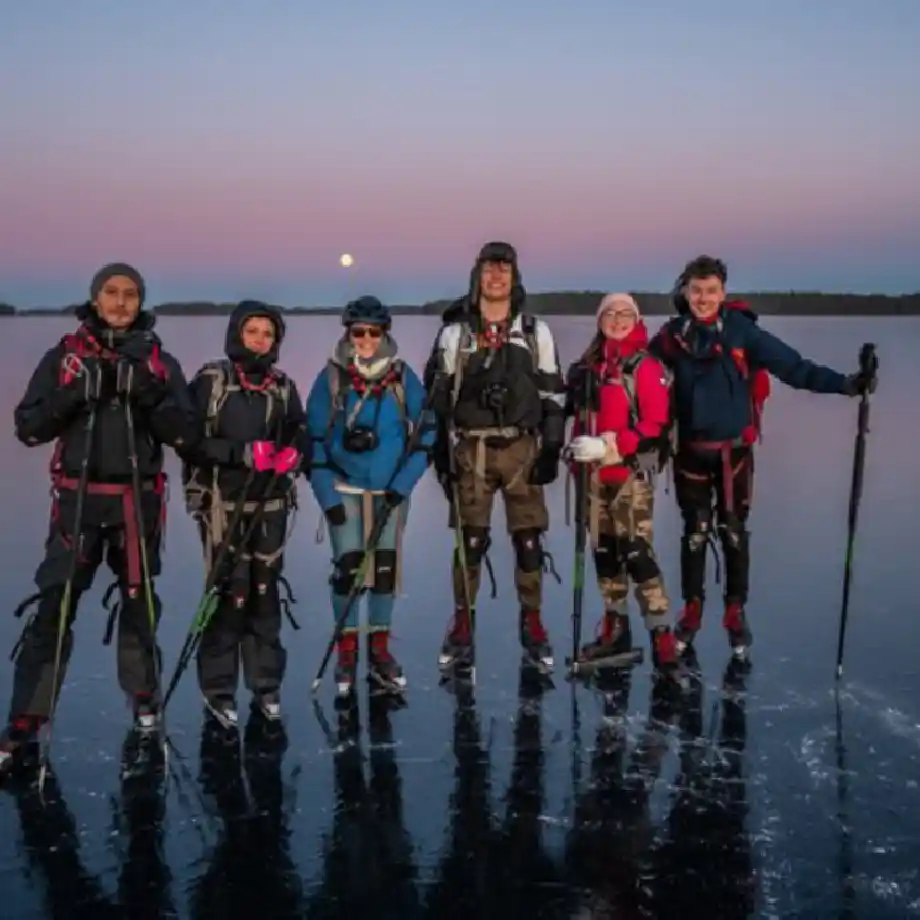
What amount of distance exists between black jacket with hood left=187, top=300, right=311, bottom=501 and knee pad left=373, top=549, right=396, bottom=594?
0.72 metres

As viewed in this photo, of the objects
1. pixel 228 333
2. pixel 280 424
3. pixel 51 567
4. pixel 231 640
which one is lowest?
pixel 231 640

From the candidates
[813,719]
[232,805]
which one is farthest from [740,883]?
[232,805]

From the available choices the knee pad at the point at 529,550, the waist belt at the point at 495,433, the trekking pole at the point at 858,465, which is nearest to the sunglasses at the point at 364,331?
the waist belt at the point at 495,433

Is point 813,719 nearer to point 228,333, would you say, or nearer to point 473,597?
point 473,597

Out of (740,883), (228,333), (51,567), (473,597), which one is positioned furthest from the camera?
(473,597)

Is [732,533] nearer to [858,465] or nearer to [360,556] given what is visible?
[858,465]

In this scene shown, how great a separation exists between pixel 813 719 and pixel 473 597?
6.37ft

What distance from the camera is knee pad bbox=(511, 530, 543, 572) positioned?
20.3 feet

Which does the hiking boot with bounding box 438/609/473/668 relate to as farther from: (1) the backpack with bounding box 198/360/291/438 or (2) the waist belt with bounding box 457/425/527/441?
(1) the backpack with bounding box 198/360/291/438

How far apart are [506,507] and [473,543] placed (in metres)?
0.28

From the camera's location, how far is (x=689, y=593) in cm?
634

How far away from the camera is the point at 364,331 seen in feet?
18.1

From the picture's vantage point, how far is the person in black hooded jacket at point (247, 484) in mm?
5152

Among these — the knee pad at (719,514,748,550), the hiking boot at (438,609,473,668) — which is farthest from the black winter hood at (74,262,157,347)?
the knee pad at (719,514,748,550)
